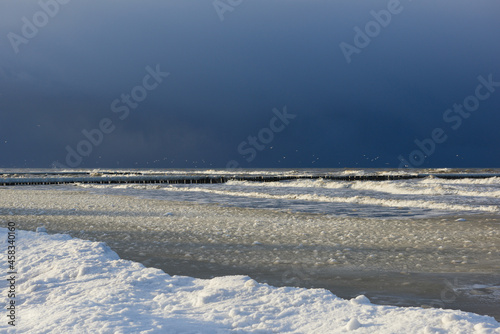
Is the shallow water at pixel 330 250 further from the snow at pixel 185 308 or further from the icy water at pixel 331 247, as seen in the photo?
the snow at pixel 185 308

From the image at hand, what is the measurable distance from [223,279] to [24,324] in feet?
8.90

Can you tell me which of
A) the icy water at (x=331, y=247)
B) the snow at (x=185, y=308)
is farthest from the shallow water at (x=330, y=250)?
the snow at (x=185, y=308)

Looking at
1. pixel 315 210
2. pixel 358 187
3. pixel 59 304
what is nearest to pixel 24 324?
pixel 59 304

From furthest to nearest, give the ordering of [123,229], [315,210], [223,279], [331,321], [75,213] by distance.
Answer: [315,210]
[75,213]
[123,229]
[223,279]
[331,321]

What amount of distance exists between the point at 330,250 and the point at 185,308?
5.59m

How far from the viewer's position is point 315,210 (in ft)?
70.0

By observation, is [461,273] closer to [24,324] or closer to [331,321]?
[331,321]

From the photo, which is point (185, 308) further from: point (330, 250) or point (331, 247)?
point (331, 247)

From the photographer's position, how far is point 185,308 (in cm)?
552

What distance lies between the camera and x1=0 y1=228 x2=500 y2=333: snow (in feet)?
15.5

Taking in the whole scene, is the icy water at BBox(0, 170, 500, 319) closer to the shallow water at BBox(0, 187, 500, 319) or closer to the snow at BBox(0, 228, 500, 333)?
the shallow water at BBox(0, 187, 500, 319)

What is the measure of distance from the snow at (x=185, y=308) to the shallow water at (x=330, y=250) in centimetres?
119

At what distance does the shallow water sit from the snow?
1187 millimetres

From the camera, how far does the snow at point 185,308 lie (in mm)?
4715
